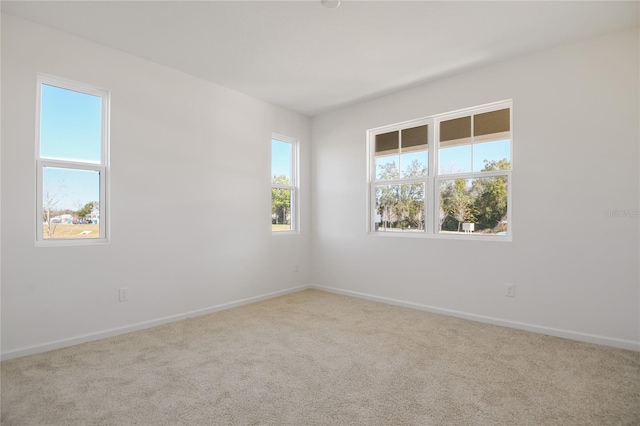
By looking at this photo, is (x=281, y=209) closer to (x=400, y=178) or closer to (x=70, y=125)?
(x=400, y=178)

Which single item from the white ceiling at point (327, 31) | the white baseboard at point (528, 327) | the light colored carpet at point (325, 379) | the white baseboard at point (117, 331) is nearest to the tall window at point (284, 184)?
the white baseboard at point (117, 331)

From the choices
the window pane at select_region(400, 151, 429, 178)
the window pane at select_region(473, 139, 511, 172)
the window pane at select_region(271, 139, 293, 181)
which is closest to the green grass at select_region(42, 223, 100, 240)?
the window pane at select_region(271, 139, 293, 181)

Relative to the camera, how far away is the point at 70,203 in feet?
9.82

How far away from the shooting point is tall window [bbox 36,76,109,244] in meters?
2.86

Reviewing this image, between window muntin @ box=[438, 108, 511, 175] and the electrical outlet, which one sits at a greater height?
window muntin @ box=[438, 108, 511, 175]

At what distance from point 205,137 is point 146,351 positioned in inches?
93.1

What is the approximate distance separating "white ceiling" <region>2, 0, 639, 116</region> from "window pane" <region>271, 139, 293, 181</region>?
1.28m

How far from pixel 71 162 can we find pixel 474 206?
4063 mm

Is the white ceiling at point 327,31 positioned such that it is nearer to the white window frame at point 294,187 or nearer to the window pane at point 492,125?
the window pane at point 492,125

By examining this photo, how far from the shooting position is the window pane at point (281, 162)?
16.0ft

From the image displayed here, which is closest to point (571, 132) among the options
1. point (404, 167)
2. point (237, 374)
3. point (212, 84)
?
point (404, 167)

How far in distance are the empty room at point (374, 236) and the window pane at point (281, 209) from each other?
13.7 inches

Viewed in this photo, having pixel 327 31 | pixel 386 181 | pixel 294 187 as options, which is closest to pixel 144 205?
pixel 294 187

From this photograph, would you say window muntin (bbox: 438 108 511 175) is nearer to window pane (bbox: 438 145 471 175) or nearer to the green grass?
window pane (bbox: 438 145 471 175)
